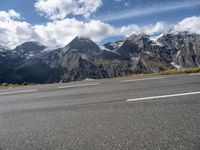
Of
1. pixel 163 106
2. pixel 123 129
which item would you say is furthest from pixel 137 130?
pixel 163 106

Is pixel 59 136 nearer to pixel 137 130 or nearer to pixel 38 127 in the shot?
pixel 38 127

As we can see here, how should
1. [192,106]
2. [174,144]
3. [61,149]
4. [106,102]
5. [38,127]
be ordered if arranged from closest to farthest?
[174,144] → [61,149] → [38,127] → [192,106] → [106,102]

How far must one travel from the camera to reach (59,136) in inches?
228

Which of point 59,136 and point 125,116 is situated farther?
point 125,116

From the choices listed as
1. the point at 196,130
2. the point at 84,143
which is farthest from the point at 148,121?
the point at 84,143

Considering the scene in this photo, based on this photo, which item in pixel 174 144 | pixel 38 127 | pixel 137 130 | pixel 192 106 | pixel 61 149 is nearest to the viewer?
pixel 174 144

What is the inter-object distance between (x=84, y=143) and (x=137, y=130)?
1.00 meters

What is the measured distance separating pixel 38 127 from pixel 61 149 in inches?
66.5

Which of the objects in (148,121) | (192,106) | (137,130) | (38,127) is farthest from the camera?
(192,106)

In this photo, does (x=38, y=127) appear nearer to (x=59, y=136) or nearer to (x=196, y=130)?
(x=59, y=136)

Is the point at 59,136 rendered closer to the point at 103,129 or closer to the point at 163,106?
the point at 103,129

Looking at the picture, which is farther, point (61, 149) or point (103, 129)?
point (103, 129)

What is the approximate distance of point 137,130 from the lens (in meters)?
5.62

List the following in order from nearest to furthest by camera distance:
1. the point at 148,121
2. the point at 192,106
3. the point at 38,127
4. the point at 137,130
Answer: the point at 137,130, the point at 148,121, the point at 38,127, the point at 192,106
